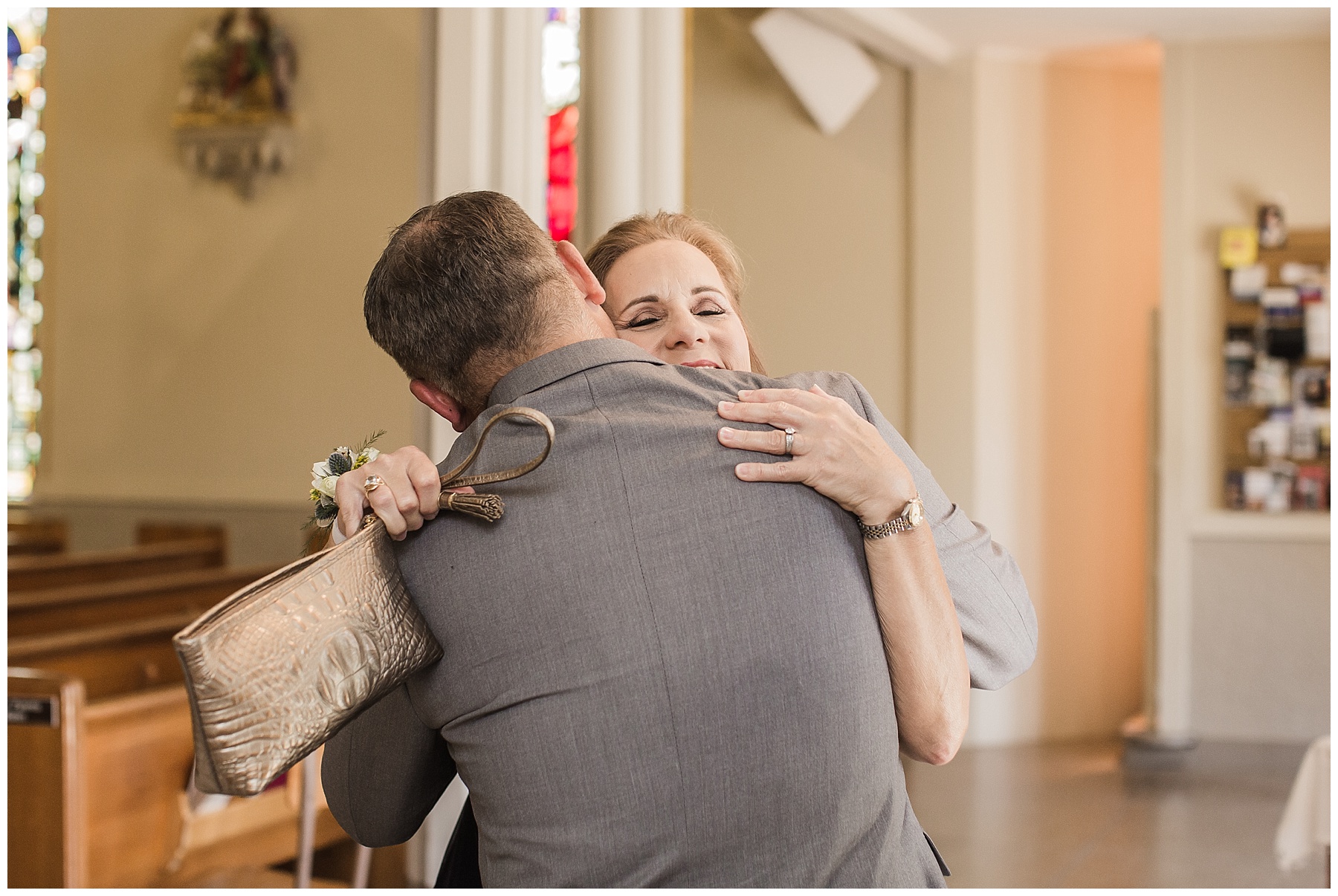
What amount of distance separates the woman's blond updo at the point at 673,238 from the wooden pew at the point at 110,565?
4.29 m

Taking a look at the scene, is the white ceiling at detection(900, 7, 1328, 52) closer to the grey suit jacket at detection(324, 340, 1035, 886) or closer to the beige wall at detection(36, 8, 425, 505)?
the beige wall at detection(36, 8, 425, 505)

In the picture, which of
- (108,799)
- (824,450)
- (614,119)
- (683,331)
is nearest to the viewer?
(824,450)

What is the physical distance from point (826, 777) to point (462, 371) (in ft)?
1.63

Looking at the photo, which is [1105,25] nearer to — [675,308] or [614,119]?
[614,119]

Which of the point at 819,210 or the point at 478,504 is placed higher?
the point at 819,210

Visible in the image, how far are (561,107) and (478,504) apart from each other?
6161mm

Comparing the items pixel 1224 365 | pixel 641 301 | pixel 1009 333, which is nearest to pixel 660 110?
pixel 641 301

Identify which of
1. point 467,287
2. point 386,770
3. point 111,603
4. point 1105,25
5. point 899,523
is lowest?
point 111,603

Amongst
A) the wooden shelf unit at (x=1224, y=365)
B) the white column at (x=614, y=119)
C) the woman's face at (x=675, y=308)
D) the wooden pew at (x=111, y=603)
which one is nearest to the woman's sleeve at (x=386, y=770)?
the woman's face at (x=675, y=308)

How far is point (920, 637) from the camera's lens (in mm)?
1135

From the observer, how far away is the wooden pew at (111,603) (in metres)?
4.46

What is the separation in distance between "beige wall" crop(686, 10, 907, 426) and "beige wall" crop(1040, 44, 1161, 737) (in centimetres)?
93

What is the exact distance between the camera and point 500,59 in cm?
295

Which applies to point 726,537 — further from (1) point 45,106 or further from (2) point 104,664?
(1) point 45,106
